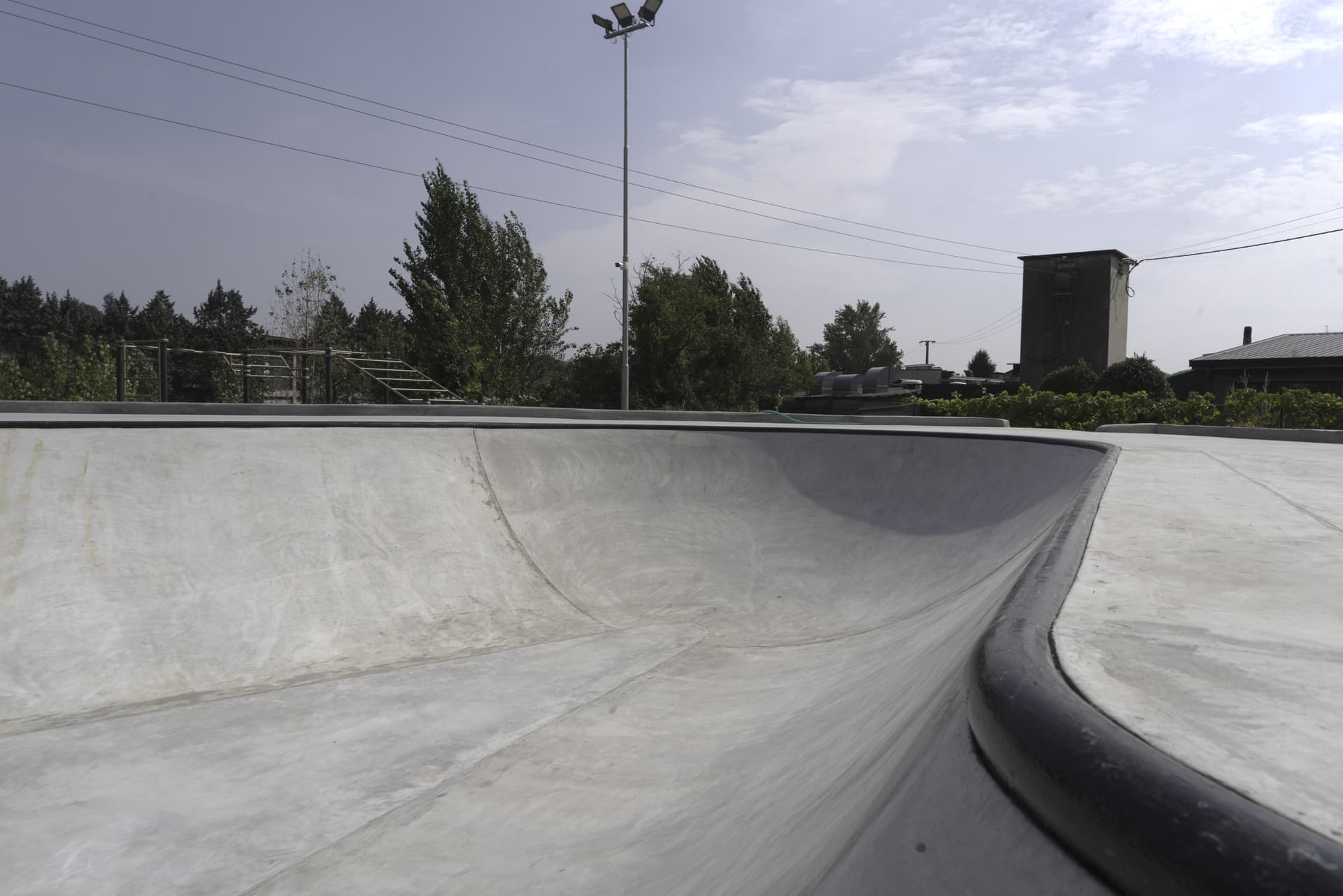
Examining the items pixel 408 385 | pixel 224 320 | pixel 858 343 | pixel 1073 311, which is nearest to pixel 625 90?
Answer: pixel 408 385

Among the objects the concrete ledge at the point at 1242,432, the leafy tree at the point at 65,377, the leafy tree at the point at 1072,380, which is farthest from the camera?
the leafy tree at the point at 1072,380

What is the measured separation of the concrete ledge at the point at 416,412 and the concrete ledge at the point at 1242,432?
6.93 feet

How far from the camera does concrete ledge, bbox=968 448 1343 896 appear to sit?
Answer: 0.75 metres

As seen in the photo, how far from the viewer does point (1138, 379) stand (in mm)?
32281

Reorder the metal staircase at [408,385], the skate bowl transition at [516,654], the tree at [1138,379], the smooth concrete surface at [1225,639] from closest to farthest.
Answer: the smooth concrete surface at [1225,639]
the skate bowl transition at [516,654]
the metal staircase at [408,385]
the tree at [1138,379]

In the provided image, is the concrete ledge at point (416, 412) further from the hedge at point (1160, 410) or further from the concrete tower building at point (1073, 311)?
the concrete tower building at point (1073, 311)

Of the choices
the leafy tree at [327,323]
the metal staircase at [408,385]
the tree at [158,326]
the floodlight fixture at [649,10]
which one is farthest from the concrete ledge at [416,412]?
the tree at [158,326]

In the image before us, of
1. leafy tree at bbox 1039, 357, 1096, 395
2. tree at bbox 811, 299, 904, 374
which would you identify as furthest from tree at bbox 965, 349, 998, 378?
leafy tree at bbox 1039, 357, 1096, 395

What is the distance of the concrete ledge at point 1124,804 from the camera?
752 millimetres

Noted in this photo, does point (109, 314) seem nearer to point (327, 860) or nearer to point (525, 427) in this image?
point (525, 427)

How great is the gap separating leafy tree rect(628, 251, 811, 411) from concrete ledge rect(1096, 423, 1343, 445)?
19.3 meters

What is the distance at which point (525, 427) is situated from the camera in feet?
30.0

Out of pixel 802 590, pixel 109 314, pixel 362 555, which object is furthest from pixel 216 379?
pixel 109 314

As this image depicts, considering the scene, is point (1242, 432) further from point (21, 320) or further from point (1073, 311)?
point (21, 320)
